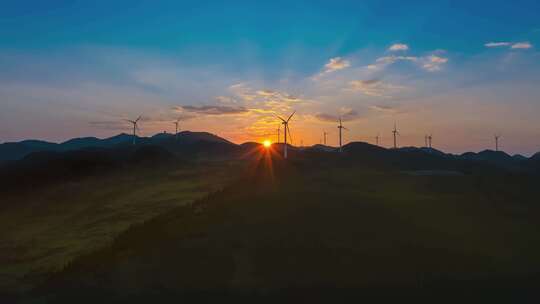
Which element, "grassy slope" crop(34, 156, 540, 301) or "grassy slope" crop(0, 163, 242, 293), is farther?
"grassy slope" crop(0, 163, 242, 293)

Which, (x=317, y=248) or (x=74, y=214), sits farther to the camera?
(x=74, y=214)

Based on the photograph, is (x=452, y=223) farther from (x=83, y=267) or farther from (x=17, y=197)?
(x=17, y=197)

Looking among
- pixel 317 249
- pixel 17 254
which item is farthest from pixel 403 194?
pixel 17 254

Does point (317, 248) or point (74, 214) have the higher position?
point (317, 248)

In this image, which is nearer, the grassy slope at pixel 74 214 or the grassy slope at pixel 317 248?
the grassy slope at pixel 317 248
